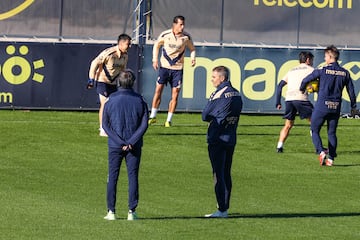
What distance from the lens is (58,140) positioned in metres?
22.2

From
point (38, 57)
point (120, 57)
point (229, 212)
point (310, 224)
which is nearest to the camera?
point (310, 224)

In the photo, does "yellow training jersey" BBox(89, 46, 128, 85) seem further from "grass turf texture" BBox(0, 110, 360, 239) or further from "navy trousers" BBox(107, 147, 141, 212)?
"navy trousers" BBox(107, 147, 141, 212)

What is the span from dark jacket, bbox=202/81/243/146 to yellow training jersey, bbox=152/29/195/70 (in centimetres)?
949

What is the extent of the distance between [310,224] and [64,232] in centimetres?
304

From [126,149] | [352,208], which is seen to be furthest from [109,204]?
[352,208]

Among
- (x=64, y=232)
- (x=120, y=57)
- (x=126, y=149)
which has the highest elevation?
(x=120, y=57)

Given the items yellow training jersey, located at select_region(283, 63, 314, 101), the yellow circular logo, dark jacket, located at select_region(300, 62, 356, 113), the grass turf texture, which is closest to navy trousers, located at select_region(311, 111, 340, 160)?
dark jacket, located at select_region(300, 62, 356, 113)

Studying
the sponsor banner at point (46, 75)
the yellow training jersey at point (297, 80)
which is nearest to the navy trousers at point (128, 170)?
the yellow training jersey at point (297, 80)

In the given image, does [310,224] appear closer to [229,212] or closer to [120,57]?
[229,212]

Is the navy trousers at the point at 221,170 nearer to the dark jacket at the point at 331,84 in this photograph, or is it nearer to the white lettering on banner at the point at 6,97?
the dark jacket at the point at 331,84

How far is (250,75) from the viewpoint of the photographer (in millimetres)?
27344

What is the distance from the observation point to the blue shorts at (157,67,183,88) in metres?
23.7

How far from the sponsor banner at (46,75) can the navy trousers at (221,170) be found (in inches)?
502

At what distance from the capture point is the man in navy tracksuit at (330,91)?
64.0 ft
